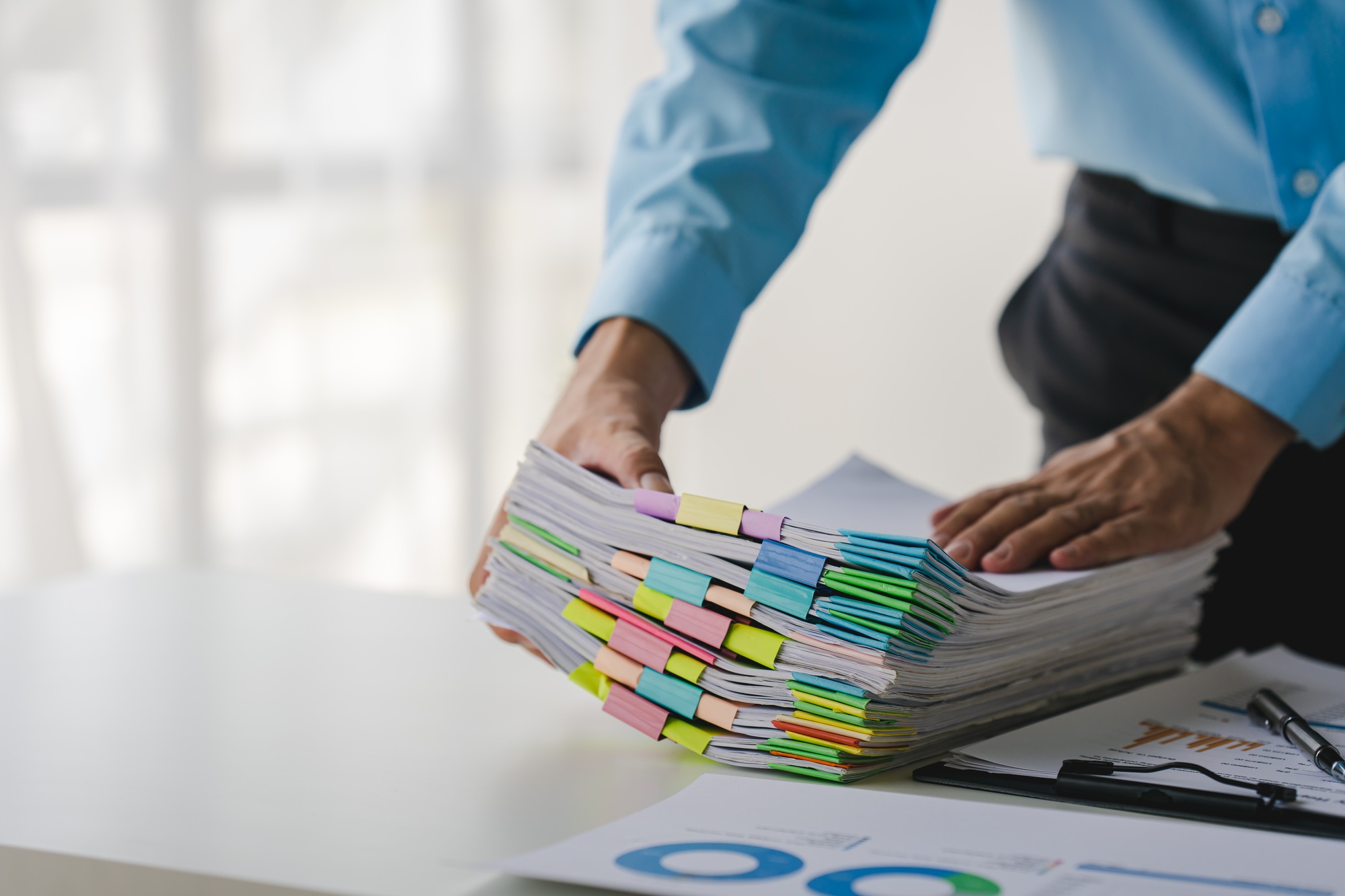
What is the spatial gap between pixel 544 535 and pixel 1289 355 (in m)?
0.49

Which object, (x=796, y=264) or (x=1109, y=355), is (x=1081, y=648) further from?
(x=796, y=264)

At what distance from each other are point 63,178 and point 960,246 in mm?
1830

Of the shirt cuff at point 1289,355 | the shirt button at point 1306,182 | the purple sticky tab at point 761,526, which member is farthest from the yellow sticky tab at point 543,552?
the shirt button at point 1306,182

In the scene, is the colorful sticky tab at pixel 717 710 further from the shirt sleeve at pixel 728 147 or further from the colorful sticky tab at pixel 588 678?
the shirt sleeve at pixel 728 147

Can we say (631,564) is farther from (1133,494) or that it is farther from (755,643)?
(1133,494)

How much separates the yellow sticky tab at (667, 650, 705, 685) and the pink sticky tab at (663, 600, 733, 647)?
0.01m

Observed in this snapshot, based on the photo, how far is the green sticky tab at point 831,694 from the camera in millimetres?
533

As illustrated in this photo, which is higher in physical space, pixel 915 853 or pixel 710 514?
pixel 710 514

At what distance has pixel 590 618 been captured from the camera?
62 centimetres

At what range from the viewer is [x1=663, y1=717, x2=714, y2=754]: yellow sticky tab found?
58cm

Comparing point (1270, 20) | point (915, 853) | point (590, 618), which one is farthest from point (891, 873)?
point (1270, 20)

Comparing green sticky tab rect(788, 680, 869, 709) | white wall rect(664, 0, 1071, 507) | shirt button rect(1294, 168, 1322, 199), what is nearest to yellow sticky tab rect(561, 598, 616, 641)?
green sticky tab rect(788, 680, 869, 709)

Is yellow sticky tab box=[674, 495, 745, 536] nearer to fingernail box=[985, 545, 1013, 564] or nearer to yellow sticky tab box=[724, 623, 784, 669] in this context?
yellow sticky tab box=[724, 623, 784, 669]

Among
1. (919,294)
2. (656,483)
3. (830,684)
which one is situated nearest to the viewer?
(830,684)
